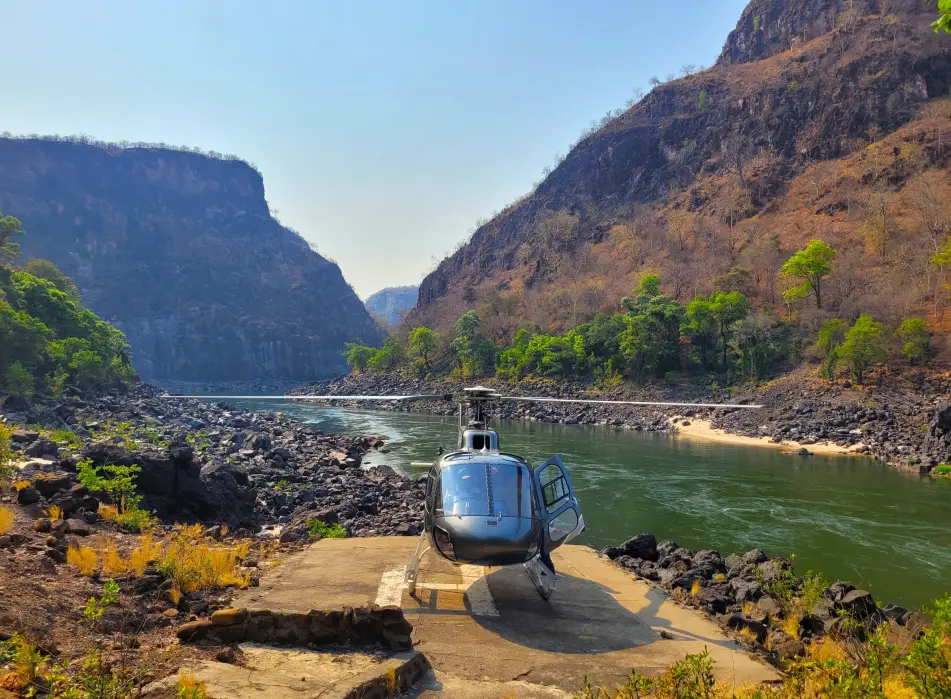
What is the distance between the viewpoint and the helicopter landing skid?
301 inches

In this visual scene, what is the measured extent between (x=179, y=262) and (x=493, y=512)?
143842mm

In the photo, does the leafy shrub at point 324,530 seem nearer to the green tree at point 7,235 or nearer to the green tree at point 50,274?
the green tree at point 7,235

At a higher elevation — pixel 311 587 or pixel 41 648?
pixel 41 648

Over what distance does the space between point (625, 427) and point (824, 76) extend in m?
70.2

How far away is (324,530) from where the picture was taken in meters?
11.4

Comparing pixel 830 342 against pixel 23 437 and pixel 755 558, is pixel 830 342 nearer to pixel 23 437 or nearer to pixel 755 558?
pixel 755 558

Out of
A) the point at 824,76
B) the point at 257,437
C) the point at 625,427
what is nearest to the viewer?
the point at 257,437

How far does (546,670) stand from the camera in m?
5.46

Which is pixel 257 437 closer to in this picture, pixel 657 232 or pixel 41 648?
pixel 41 648

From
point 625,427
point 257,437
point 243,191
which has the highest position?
point 243,191

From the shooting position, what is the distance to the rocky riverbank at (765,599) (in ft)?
23.0

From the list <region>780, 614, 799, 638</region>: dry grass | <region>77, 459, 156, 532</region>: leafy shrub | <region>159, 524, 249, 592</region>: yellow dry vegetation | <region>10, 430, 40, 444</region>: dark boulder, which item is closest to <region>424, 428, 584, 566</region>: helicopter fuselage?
<region>159, 524, 249, 592</region>: yellow dry vegetation

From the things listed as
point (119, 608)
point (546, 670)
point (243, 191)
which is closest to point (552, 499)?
point (546, 670)

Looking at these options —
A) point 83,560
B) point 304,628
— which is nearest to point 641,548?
point 304,628
